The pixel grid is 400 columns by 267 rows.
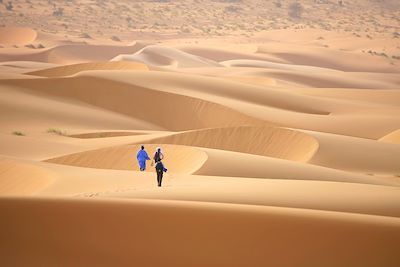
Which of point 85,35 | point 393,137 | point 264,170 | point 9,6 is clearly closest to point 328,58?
point 85,35

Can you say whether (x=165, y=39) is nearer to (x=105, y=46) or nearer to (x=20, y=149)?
(x=105, y=46)

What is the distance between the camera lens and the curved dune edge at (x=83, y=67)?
131 ft

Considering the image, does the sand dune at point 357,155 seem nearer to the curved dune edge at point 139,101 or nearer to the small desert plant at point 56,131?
the small desert plant at point 56,131

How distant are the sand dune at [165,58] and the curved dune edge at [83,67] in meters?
9.67

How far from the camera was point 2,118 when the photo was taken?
1087 inches

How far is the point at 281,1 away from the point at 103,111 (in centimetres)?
6910

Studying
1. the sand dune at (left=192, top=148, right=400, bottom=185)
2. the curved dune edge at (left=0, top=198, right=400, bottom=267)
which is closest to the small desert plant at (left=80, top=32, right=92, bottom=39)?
the sand dune at (left=192, top=148, right=400, bottom=185)

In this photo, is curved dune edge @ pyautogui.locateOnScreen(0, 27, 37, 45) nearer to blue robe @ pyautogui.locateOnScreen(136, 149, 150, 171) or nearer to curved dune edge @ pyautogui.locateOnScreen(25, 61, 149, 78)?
curved dune edge @ pyautogui.locateOnScreen(25, 61, 149, 78)

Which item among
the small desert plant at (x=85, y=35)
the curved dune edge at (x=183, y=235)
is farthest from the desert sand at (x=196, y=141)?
the small desert plant at (x=85, y=35)

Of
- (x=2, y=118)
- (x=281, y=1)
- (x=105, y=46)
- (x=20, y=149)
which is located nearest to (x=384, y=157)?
(x=20, y=149)

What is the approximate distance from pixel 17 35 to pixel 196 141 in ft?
159

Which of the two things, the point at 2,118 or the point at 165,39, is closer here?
the point at 2,118

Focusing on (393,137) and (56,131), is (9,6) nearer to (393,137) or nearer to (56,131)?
(56,131)

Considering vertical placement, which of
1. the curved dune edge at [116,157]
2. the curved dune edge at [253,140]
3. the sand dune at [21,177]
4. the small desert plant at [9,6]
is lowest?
the small desert plant at [9,6]
